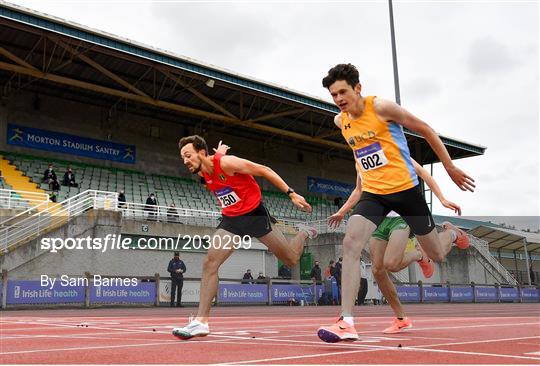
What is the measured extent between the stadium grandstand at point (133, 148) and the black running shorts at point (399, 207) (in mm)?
15088

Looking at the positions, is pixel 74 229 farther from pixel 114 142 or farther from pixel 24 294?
pixel 114 142

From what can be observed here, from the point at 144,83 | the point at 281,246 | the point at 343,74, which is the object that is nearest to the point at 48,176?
the point at 144,83

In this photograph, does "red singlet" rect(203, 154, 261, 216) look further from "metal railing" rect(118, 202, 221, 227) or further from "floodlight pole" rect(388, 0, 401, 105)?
"floodlight pole" rect(388, 0, 401, 105)

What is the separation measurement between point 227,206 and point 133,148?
98.0 ft

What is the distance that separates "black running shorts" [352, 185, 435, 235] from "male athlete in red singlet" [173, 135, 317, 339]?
2.22 ft

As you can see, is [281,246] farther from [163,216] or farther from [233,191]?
[163,216]

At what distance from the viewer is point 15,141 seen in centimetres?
2973

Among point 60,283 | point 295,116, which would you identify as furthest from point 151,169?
point 60,283

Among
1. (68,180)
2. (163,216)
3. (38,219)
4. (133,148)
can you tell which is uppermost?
(133,148)

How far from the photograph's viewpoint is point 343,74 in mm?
4949

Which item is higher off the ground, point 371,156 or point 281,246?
point 371,156

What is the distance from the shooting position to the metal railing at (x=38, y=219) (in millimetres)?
20828

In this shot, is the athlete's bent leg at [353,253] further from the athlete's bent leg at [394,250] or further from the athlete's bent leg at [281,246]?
the athlete's bent leg at [394,250]

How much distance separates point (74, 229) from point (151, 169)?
42.9ft
